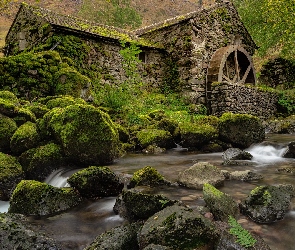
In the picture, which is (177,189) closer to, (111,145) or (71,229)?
(71,229)

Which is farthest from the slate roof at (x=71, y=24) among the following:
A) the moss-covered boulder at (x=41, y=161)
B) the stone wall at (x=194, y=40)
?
the moss-covered boulder at (x=41, y=161)

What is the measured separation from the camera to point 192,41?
14.1m

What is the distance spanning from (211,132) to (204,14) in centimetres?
915

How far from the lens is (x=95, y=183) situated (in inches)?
154

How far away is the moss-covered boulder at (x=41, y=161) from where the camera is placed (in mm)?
5164

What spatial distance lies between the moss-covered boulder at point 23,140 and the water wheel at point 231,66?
403 inches

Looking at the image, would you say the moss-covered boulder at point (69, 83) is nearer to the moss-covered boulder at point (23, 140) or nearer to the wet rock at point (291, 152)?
the moss-covered boulder at point (23, 140)

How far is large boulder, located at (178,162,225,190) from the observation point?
389 centimetres

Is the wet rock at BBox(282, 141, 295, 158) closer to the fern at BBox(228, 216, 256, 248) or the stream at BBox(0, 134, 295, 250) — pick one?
the stream at BBox(0, 134, 295, 250)

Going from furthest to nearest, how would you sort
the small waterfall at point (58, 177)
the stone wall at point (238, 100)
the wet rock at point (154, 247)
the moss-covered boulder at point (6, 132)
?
1. the stone wall at point (238, 100)
2. the moss-covered boulder at point (6, 132)
3. the small waterfall at point (58, 177)
4. the wet rock at point (154, 247)

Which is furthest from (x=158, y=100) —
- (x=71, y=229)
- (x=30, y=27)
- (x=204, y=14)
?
(x=71, y=229)

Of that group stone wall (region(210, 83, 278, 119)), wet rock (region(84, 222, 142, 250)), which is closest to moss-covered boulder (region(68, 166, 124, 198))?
wet rock (region(84, 222, 142, 250))

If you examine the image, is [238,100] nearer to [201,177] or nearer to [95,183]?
[201,177]

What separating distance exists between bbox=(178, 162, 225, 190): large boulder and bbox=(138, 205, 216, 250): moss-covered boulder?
4.71ft
